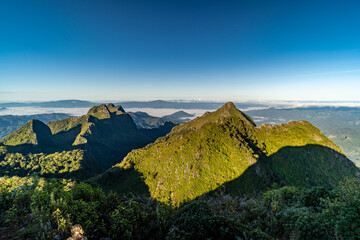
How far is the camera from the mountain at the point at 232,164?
91081 millimetres

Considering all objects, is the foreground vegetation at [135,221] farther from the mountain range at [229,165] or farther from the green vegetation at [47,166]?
the green vegetation at [47,166]

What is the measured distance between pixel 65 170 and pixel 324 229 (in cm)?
18735

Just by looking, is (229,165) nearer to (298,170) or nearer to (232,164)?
(232,164)

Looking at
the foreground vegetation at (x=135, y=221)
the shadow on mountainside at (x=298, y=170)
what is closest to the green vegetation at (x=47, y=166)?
the shadow on mountainside at (x=298, y=170)

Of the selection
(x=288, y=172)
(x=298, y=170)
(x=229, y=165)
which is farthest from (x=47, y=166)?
(x=298, y=170)

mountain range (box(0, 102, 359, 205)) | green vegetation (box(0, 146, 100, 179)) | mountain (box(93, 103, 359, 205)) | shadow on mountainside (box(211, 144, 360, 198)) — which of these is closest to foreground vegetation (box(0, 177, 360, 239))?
mountain range (box(0, 102, 359, 205))

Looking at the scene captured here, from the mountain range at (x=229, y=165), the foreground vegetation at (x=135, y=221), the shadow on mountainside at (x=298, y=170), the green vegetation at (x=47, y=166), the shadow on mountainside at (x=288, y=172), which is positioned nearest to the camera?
the foreground vegetation at (x=135, y=221)

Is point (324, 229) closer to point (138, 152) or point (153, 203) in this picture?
point (153, 203)

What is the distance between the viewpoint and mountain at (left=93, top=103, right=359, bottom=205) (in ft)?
299

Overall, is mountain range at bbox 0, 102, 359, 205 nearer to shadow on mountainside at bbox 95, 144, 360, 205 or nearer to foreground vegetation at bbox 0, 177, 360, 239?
shadow on mountainside at bbox 95, 144, 360, 205

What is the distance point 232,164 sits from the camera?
3797 inches

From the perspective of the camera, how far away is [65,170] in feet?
478

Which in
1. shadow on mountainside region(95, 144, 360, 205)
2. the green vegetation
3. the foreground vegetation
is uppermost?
the foreground vegetation

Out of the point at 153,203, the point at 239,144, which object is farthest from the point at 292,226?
the point at 239,144
